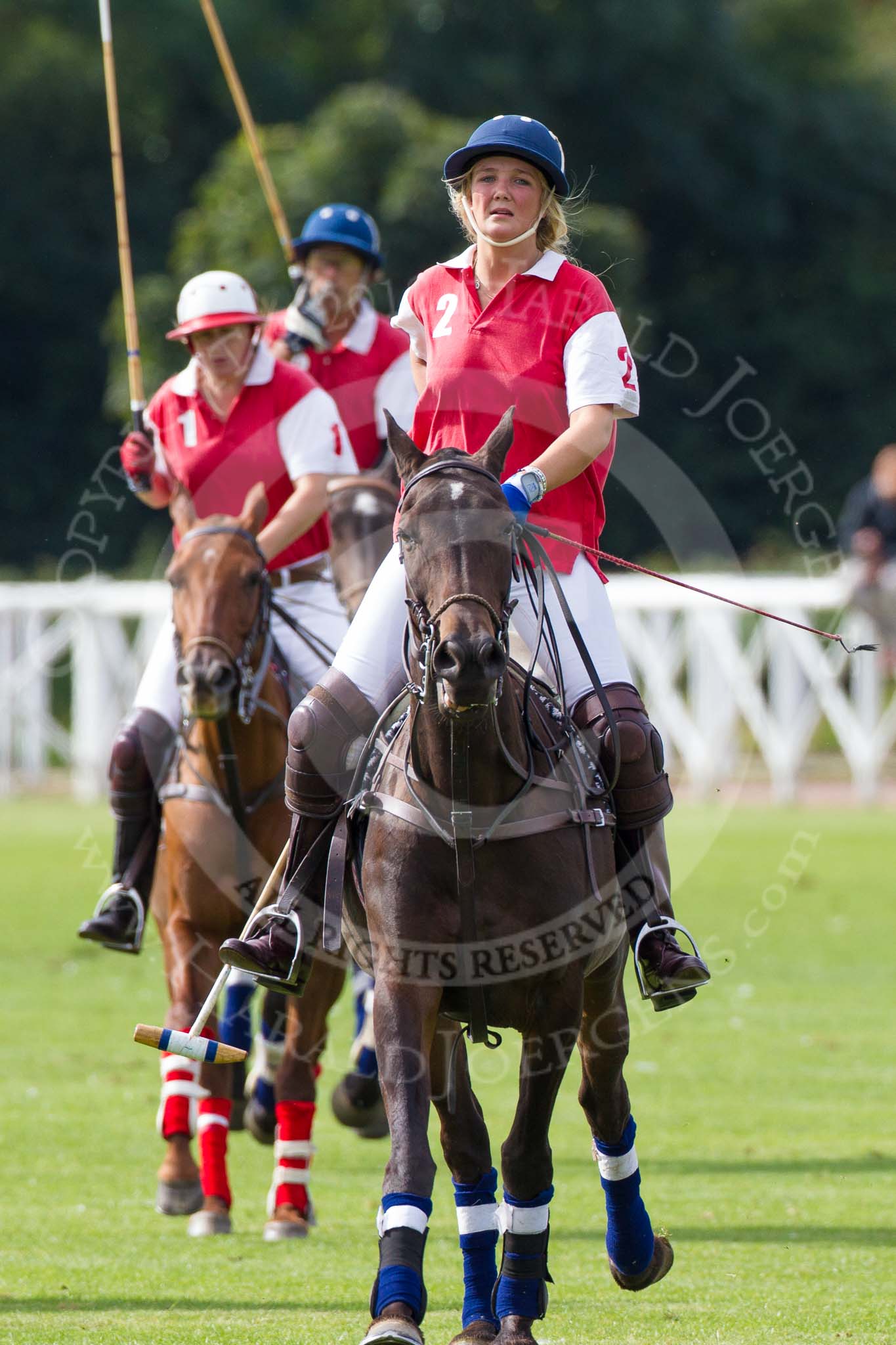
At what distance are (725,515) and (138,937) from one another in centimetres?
2476

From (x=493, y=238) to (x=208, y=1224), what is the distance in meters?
3.35

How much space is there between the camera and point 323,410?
26.7ft

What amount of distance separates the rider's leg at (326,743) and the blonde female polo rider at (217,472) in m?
2.17

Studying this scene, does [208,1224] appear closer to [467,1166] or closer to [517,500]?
[467,1166]

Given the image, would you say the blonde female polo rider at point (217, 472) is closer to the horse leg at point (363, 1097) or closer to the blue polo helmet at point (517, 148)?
the horse leg at point (363, 1097)

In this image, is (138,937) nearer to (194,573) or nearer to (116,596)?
(194,573)

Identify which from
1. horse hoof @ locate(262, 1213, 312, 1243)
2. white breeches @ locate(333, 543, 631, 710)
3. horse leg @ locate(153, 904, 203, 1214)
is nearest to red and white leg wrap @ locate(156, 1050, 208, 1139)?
horse leg @ locate(153, 904, 203, 1214)

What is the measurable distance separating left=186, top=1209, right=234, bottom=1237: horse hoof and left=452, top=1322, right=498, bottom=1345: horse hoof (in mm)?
1847

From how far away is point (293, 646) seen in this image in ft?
26.2

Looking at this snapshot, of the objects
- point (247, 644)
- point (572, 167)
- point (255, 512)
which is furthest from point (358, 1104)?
point (572, 167)

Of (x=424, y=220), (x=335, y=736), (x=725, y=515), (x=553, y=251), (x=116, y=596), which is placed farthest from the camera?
(x=725, y=515)

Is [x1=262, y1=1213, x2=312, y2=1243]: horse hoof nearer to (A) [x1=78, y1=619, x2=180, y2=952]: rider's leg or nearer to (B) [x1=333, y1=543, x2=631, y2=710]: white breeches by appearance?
(A) [x1=78, y1=619, x2=180, y2=952]: rider's leg

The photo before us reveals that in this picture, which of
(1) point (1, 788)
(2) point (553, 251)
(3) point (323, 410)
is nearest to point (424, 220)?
(1) point (1, 788)

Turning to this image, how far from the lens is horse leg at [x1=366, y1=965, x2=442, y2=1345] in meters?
4.67
